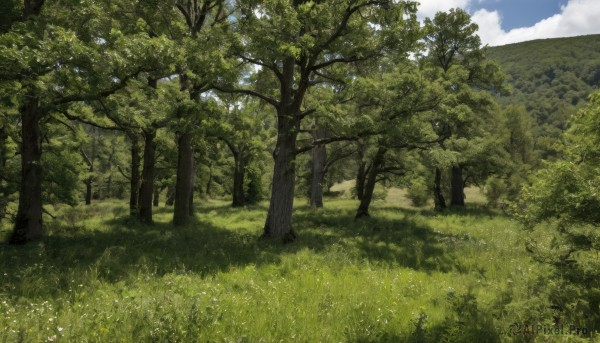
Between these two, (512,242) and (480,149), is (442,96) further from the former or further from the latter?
(480,149)

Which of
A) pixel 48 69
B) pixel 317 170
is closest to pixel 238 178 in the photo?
pixel 317 170

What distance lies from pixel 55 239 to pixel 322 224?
11.4 meters

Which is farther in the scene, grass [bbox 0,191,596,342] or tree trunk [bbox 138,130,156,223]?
tree trunk [bbox 138,130,156,223]

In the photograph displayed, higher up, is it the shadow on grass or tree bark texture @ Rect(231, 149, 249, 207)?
tree bark texture @ Rect(231, 149, 249, 207)

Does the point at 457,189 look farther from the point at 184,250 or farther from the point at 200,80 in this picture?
the point at 184,250

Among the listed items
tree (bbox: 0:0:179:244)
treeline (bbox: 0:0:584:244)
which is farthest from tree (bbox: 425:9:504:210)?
tree (bbox: 0:0:179:244)

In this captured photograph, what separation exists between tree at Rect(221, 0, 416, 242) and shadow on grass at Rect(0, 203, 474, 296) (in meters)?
2.26

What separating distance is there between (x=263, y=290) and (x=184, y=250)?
480 cm

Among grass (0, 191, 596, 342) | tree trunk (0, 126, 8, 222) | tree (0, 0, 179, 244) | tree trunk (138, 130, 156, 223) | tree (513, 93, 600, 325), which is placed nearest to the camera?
grass (0, 191, 596, 342)

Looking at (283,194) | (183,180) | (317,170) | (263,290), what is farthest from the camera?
(317,170)

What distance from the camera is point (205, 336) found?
17.1 feet

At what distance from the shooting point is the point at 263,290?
728 cm

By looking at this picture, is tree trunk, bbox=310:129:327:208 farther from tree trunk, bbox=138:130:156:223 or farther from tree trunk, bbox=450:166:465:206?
tree trunk, bbox=138:130:156:223

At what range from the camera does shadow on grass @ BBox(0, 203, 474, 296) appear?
27.4 ft
